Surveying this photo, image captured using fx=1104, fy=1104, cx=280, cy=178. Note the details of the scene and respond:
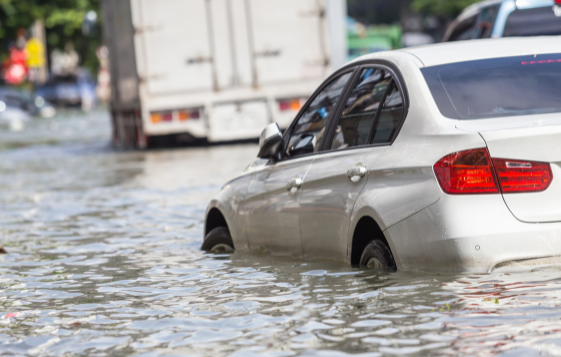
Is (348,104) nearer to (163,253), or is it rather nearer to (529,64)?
(529,64)

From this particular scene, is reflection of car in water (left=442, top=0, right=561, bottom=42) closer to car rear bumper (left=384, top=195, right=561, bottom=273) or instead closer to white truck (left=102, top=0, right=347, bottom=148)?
white truck (left=102, top=0, right=347, bottom=148)

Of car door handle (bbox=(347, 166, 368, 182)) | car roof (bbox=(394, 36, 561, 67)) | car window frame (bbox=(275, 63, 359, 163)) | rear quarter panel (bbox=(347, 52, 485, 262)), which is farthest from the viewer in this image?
car window frame (bbox=(275, 63, 359, 163))

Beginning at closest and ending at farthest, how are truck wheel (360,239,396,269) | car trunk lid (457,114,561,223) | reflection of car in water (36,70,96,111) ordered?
1. car trunk lid (457,114,561,223)
2. truck wheel (360,239,396,269)
3. reflection of car in water (36,70,96,111)

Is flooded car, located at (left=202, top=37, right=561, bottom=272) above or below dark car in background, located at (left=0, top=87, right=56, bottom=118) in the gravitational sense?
below

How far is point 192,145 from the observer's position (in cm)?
2191

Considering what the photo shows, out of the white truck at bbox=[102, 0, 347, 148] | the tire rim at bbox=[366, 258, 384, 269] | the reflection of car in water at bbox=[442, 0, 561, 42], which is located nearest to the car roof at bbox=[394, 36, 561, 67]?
the tire rim at bbox=[366, 258, 384, 269]

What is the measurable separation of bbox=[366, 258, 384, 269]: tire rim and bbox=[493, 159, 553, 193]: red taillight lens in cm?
84

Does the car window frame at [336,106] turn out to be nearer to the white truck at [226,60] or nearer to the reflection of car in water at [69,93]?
the white truck at [226,60]

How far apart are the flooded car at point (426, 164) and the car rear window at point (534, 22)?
609 centimetres

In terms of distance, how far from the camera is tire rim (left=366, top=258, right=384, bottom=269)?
5.50 metres

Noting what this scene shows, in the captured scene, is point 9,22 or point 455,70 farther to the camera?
point 9,22

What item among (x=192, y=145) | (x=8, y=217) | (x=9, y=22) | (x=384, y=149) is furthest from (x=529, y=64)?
(x=9, y=22)

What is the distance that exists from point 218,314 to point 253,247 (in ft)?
5.46

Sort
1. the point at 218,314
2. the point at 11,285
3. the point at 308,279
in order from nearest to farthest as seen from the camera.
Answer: the point at 218,314 < the point at 308,279 < the point at 11,285
